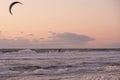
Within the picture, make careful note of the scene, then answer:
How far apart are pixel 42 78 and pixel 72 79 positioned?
58.5 inches

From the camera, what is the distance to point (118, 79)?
42.4 feet

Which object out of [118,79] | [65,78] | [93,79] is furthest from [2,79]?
[118,79]

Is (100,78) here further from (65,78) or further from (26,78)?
(26,78)

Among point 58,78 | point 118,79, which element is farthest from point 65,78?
point 118,79

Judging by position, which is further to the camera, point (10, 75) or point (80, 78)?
point (10, 75)

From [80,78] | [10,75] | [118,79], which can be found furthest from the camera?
[10,75]

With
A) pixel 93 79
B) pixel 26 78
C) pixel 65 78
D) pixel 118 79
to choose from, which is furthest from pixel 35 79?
pixel 118 79

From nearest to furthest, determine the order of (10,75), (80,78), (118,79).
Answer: (118,79)
(80,78)
(10,75)

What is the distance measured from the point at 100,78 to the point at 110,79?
21.0 inches

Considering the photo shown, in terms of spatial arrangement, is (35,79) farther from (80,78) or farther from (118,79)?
(118,79)

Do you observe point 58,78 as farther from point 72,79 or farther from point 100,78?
point 100,78

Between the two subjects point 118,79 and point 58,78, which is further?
point 58,78

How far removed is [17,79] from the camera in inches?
539

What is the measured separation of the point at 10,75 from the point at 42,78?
6.52ft
